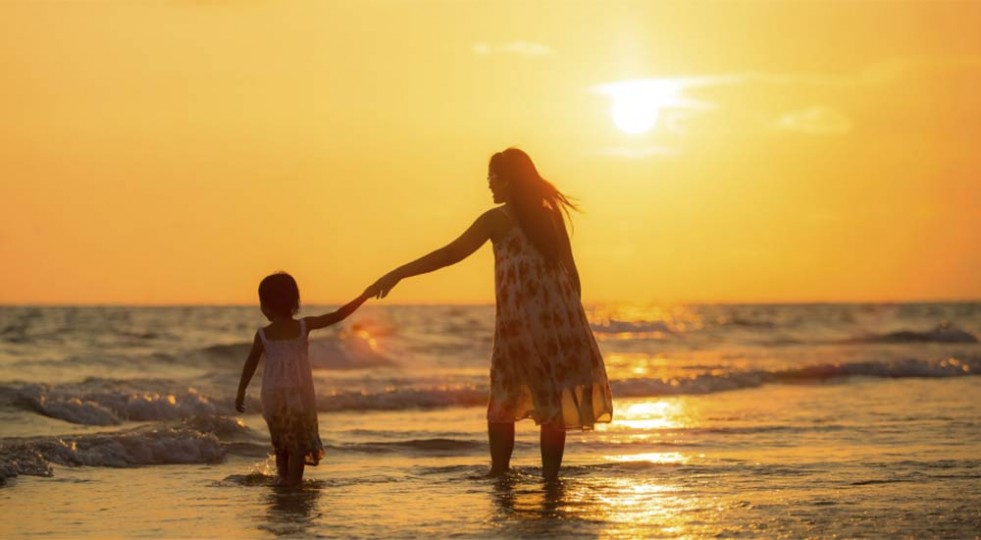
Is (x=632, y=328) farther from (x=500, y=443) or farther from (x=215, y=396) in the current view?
(x=500, y=443)

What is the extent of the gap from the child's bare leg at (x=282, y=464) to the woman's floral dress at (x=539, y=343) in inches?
55.4

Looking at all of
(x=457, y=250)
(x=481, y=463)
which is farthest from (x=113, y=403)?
(x=457, y=250)

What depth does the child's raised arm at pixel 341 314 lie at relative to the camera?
8039mm

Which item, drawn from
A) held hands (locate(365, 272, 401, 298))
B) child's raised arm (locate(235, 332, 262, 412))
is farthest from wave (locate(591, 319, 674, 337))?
held hands (locate(365, 272, 401, 298))

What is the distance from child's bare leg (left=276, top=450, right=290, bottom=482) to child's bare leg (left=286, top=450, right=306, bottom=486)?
28 mm

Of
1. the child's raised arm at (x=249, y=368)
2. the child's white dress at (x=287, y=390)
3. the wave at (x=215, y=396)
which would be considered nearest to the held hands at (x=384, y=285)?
the child's white dress at (x=287, y=390)

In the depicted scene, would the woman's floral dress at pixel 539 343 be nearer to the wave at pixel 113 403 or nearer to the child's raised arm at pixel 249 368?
the child's raised arm at pixel 249 368

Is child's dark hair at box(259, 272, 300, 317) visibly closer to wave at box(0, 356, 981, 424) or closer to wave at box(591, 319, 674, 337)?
wave at box(0, 356, 981, 424)

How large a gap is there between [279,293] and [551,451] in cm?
197

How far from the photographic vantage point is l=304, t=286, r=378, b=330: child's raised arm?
26.4ft

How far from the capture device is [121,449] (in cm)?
1075

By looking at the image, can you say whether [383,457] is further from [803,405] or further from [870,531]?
[803,405]

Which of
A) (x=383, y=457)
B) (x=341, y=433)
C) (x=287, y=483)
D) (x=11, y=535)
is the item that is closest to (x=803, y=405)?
(x=341, y=433)

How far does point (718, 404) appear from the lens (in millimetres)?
17344
